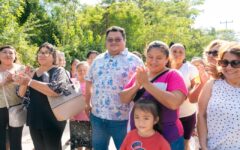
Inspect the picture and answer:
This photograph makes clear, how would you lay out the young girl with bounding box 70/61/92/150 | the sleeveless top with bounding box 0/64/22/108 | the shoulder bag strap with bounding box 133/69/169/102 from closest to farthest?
the shoulder bag strap with bounding box 133/69/169/102, the sleeveless top with bounding box 0/64/22/108, the young girl with bounding box 70/61/92/150

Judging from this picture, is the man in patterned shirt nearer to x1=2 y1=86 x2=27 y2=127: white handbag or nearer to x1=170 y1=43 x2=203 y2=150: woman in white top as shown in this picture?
x1=170 y1=43 x2=203 y2=150: woman in white top

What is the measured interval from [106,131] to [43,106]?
883 mm

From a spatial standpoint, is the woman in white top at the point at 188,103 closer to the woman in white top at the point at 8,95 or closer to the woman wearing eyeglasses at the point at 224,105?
the woman wearing eyeglasses at the point at 224,105

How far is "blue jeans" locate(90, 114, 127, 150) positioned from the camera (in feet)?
12.8

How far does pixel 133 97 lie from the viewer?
11.0 feet

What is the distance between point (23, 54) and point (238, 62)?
12.6 metres

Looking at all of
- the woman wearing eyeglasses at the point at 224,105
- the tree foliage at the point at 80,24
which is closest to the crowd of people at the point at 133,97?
the woman wearing eyeglasses at the point at 224,105

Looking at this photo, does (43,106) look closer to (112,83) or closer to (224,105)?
(112,83)

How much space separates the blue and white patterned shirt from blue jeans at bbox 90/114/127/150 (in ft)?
0.21

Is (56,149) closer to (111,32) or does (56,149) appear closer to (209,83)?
(111,32)

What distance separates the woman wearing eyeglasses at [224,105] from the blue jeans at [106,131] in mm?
1181

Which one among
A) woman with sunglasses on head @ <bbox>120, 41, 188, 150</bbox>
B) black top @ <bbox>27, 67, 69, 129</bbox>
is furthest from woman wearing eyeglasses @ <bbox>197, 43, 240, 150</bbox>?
black top @ <bbox>27, 67, 69, 129</bbox>

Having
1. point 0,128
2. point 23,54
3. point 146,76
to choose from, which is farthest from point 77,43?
point 146,76

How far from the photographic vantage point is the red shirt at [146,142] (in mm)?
3000
